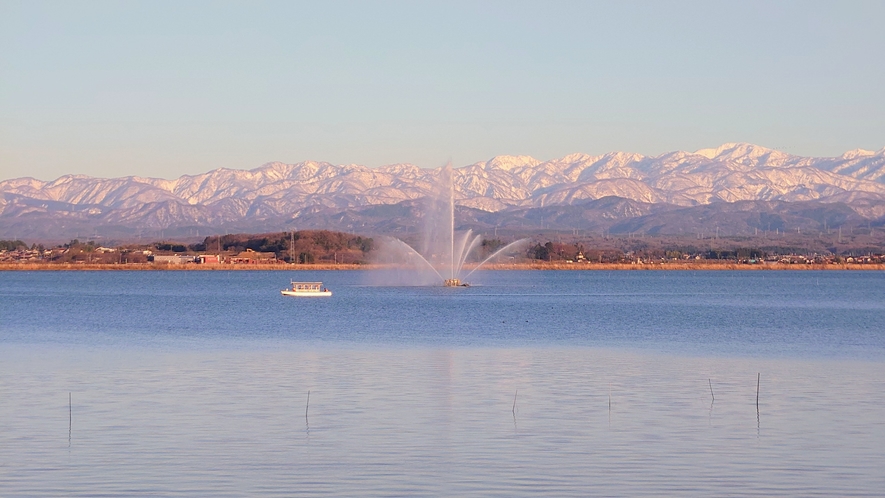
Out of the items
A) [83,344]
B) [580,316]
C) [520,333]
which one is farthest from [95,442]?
[580,316]

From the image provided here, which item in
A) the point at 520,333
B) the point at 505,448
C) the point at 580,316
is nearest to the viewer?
the point at 505,448

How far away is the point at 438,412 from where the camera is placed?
23766mm

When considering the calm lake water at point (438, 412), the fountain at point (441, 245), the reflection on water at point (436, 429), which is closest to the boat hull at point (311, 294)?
the fountain at point (441, 245)

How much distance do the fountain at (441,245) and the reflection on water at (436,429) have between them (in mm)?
54818

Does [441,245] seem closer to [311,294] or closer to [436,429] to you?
[311,294]

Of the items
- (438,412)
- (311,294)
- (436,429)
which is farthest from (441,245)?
(436,429)

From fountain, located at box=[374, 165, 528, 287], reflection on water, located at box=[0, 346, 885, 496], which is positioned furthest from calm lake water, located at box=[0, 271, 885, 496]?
fountain, located at box=[374, 165, 528, 287]

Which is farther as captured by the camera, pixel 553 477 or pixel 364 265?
pixel 364 265

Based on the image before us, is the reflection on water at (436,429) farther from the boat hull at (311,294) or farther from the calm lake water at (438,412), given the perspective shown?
the boat hull at (311,294)

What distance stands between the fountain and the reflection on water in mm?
54818

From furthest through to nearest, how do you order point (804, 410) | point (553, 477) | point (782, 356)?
point (782, 356)
point (804, 410)
point (553, 477)

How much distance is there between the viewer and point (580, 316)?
212 ft

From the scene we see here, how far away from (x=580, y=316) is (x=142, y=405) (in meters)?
42.5

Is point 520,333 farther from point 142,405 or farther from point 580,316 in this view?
point 142,405
